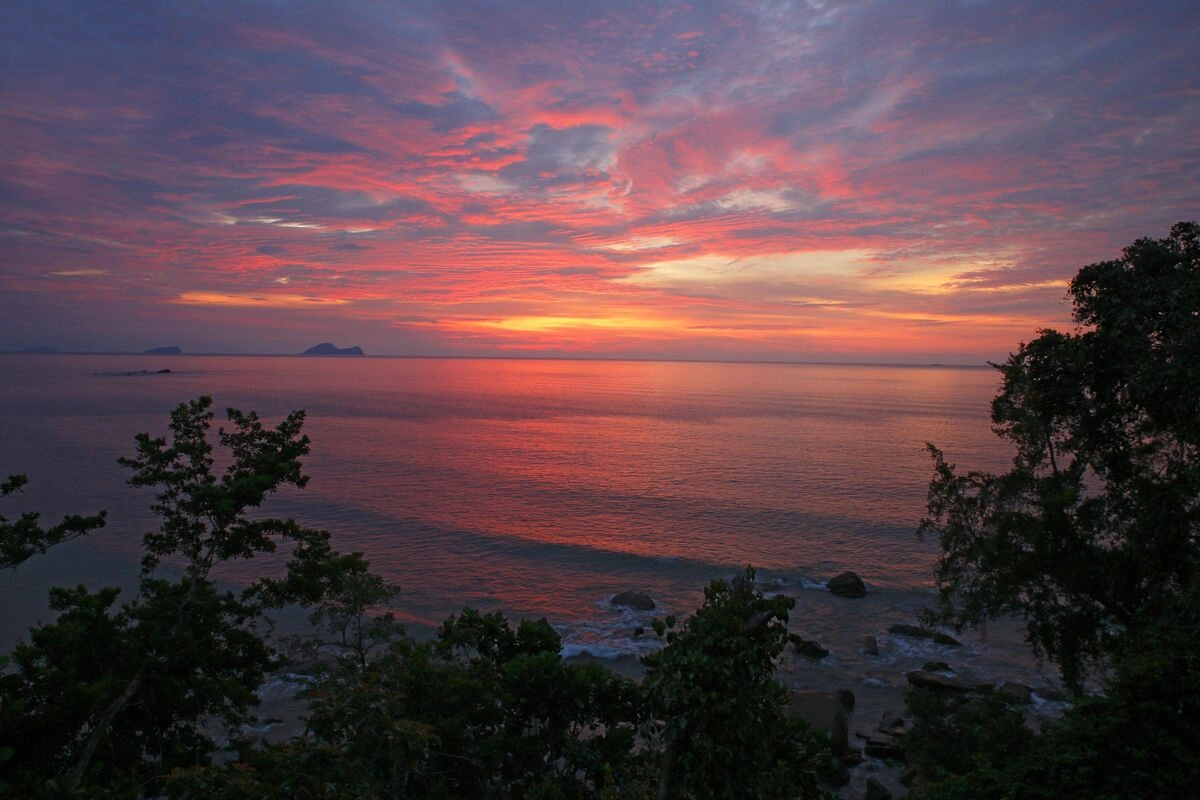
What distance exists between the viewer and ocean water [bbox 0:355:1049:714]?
110 ft

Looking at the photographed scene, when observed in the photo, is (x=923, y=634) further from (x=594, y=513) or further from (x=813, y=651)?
(x=594, y=513)

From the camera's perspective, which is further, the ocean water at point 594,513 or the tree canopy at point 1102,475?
the ocean water at point 594,513

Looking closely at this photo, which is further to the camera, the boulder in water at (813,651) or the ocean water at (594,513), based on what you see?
the ocean water at (594,513)

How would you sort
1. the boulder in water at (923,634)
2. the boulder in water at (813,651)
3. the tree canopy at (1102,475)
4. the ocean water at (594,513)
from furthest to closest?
the ocean water at (594,513) < the boulder in water at (923,634) < the boulder in water at (813,651) < the tree canopy at (1102,475)

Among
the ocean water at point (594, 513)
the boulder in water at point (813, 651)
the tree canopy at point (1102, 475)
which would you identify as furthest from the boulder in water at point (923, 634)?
the tree canopy at point (1102, 475)

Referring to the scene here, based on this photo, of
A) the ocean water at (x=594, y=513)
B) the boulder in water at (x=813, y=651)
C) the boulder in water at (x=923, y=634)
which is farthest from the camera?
the ocean water at (x=594, y=513)

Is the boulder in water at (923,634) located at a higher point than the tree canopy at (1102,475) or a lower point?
lower

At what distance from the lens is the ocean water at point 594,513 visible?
3341 centimetres

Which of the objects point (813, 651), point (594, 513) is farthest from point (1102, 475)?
point (594, 513)

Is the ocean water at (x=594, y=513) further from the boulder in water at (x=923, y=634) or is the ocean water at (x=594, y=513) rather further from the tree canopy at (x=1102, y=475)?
the tree canopy at (x=1102, y=475)

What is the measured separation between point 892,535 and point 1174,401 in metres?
33.1

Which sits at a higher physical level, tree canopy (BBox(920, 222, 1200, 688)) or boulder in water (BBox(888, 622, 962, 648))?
tree canopy (BBox(920, 222, 1200, 688))

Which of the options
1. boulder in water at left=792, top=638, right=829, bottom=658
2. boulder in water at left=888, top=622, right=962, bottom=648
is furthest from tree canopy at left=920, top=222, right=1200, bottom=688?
boulder in water at left=888, top=622, right=962, bottom=648

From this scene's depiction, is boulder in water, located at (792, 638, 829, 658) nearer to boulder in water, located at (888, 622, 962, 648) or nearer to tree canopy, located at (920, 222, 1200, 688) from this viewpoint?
boulder in water, located at (888, 622, 962, 648)
